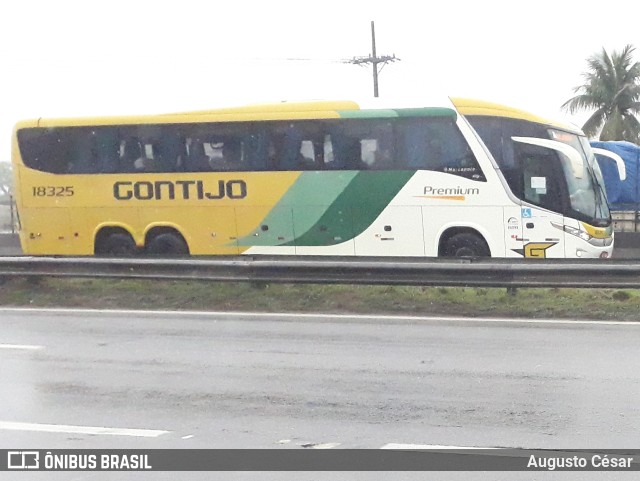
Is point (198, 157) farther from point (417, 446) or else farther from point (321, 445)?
point (417, 446)

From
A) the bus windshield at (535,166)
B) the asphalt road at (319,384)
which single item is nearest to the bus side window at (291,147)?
the bus windshield at (535,166)

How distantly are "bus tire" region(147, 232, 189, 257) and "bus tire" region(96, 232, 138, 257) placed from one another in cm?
49

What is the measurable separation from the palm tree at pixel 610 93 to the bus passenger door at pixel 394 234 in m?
23.8

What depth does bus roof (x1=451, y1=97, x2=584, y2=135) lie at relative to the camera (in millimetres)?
17125

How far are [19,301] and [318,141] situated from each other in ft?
21.1

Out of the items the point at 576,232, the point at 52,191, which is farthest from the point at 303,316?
the point at 52,191

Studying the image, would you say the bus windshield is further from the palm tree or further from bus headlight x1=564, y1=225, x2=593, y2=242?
the palm tree

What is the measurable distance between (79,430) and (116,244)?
1283cm

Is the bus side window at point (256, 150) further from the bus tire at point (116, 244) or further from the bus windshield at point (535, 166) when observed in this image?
the bus windshield at point (535, 166)

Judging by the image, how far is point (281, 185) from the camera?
59.3ft

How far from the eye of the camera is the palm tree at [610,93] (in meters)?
39.3

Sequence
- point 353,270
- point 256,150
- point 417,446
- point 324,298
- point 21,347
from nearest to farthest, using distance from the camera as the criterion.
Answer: point 417,446
point 21,347
point 353,270
point 324,298
point 256,150

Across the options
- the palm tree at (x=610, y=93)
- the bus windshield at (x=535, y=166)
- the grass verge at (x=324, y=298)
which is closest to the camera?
the grass verge at (x=324, y=298)

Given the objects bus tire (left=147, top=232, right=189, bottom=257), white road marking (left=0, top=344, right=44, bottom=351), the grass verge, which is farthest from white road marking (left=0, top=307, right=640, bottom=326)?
bus tire (left=147, top=232, right=189, bottom=257)
